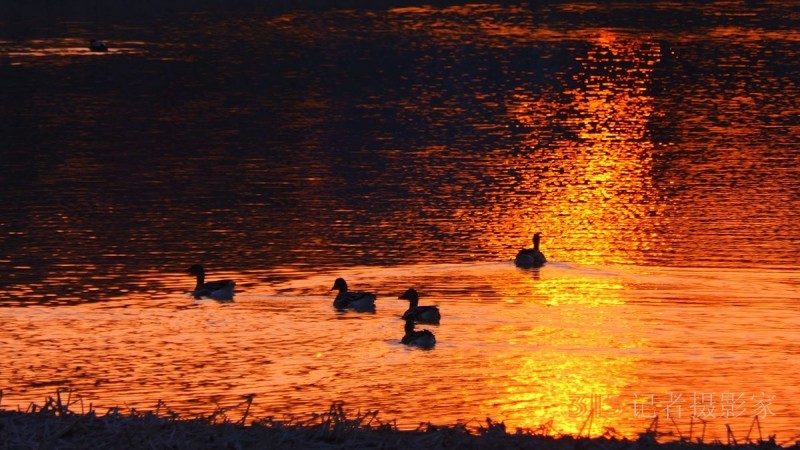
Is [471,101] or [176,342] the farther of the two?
[471,101]

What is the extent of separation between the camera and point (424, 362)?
20.1m

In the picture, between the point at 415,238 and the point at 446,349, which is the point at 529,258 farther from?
the point at 446,349

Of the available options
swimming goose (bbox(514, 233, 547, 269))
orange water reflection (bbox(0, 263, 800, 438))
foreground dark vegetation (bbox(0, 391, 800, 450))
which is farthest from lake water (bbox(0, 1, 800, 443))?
foreground dark vegetation (bbox(0, 391, 800, 450))

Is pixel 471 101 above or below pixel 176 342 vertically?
above

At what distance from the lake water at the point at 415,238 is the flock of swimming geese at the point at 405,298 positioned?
0.19 metres

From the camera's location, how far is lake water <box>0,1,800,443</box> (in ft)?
61.9

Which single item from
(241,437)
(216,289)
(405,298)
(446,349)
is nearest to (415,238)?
(405,298)

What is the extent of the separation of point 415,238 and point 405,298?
524 cm

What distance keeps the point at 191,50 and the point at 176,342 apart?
54.1m

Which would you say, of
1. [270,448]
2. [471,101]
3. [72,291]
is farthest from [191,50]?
[270,448]

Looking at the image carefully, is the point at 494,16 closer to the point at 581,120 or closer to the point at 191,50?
the point at 191,50

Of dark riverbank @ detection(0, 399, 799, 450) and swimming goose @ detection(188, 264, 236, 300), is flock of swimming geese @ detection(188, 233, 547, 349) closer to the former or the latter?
swimming goose @ detection(188, 264, 236, 300)

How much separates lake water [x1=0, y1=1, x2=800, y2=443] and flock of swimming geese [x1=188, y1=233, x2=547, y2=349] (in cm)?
19

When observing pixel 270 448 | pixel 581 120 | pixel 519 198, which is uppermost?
pixel 581 120
